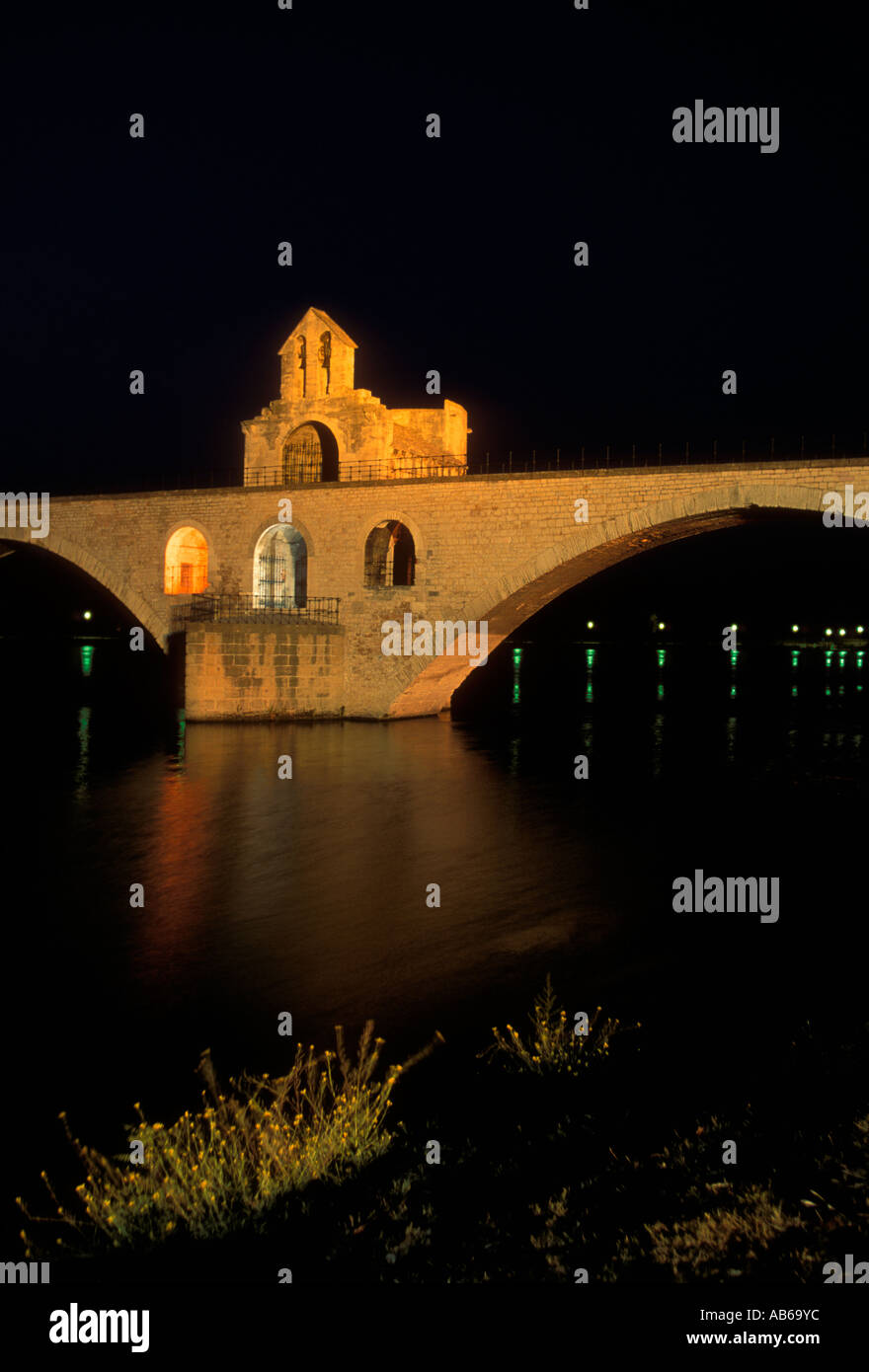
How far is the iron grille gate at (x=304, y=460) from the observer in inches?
1314

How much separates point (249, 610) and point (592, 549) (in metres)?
11.9

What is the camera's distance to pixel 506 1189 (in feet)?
15.1

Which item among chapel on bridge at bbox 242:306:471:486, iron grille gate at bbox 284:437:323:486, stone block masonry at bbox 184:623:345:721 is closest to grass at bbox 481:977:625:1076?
stone block masonry at bbox 184:623:345:721

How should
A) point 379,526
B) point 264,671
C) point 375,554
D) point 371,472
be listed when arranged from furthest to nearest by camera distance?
point 371,472 < point 375,554 < point 379,526 < point 264,671

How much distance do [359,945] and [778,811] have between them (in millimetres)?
10410

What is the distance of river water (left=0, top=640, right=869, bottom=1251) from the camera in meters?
7.28

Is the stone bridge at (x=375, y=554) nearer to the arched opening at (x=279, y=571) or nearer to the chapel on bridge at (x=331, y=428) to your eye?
the arched opening at (x=279, y=571)

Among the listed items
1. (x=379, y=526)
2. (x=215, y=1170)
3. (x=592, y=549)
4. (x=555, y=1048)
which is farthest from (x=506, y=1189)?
(x=379, y=526)

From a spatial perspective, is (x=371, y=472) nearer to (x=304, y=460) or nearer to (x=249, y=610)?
(x=304, y=460)

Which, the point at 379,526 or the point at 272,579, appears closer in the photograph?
the point at 379,526

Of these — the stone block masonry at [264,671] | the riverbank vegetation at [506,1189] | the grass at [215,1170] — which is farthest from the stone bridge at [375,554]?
the grass at [215,1170]

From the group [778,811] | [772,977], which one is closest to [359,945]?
[772,977]
